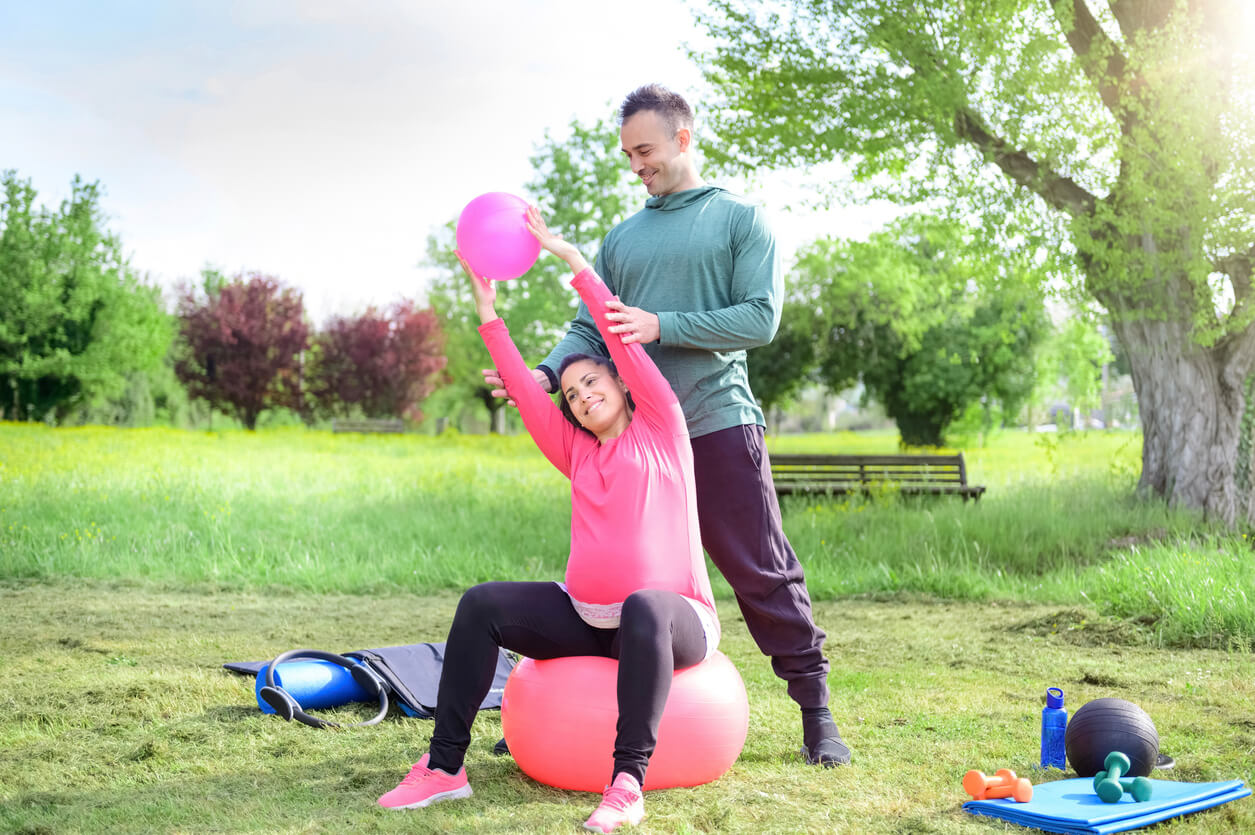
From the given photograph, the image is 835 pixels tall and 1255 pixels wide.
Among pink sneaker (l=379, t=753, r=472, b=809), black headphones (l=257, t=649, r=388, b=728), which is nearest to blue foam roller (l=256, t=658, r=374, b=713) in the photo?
black headphones (l=257, t=649, r=388, b=728)

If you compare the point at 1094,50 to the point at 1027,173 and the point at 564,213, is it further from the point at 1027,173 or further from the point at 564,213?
the point at 564,213

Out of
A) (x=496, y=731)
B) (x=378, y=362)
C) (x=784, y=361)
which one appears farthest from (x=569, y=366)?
(x=378, y=362)

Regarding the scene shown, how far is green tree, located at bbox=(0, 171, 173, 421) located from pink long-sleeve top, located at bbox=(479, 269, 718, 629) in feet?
43.3

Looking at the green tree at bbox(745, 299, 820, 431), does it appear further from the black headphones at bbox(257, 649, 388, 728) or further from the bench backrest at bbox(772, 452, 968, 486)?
the black headphones at bbox(257, 649, 388, 728)

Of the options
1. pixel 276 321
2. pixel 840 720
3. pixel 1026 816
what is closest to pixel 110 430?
pixel 276 321

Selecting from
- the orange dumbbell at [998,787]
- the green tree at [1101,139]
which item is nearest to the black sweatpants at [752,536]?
the orange dumbbell at [998,787]

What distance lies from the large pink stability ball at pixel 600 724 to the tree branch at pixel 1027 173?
7079mm

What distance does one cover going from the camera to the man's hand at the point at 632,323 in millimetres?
2824

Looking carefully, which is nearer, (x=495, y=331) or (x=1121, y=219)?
(x=495, y=331)

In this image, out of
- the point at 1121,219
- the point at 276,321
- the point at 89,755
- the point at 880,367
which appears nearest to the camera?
the point at 89,755

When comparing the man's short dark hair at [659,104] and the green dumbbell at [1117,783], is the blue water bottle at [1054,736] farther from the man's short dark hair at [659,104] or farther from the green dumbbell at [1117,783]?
the man's short dark hair at [659,104]

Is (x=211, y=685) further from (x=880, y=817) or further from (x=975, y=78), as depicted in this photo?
(x=975, y=78)

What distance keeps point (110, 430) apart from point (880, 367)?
14332mm

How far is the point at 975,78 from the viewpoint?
8.65 meters
